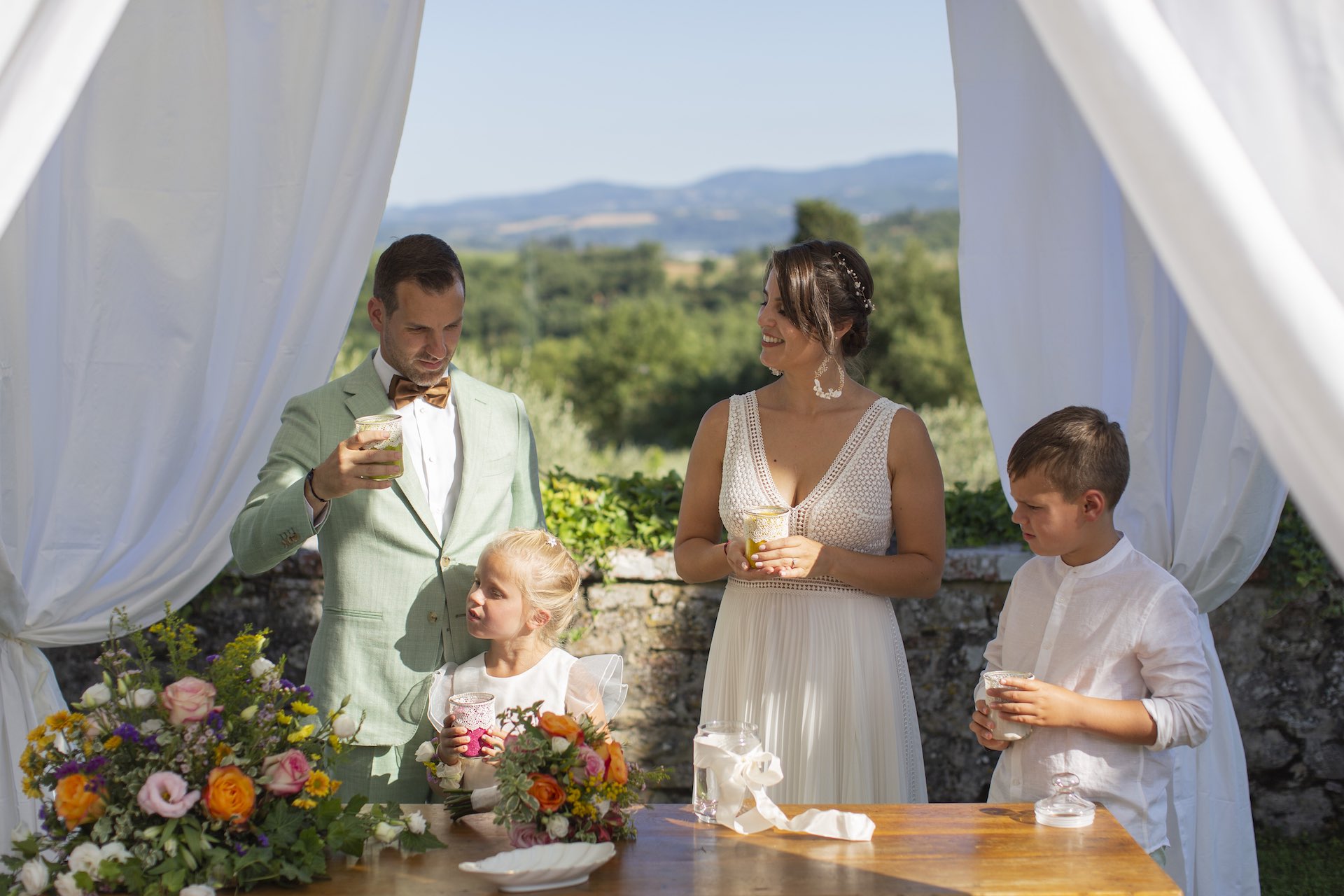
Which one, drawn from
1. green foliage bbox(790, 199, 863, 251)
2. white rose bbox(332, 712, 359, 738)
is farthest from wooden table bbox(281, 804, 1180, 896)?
green foliage bbox(790, 199, 863, 251)

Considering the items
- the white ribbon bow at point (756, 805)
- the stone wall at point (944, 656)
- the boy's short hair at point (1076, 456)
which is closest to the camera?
the white ribbon bow at point (756, 805)

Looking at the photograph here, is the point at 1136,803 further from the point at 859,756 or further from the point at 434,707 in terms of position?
the point at 434,707

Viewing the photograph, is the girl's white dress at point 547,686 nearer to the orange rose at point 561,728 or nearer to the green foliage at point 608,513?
the orange rose at point 561,728

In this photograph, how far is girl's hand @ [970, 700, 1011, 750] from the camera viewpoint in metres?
2.38

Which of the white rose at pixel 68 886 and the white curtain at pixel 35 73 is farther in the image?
the white rose at pixel 68 886

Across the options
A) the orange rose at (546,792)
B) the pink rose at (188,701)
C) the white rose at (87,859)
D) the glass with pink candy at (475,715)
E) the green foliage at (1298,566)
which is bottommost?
the white rose at (87,859)

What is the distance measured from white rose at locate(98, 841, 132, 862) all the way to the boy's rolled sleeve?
6.37ft

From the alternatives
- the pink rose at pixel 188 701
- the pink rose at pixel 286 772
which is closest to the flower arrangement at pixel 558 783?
the pink rose at pixel 286 772

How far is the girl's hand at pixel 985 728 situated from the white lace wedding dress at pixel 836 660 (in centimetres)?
55

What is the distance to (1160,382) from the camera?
3.33 m

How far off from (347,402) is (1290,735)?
132 inches

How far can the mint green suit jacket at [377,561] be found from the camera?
107 inches

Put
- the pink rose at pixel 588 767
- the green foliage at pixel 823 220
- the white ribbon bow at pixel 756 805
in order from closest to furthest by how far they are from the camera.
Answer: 1. the pink rose at pixel 588 767
2. the white ribbon bow at pixel 756 805
3. the green foliage at pixel 823 220

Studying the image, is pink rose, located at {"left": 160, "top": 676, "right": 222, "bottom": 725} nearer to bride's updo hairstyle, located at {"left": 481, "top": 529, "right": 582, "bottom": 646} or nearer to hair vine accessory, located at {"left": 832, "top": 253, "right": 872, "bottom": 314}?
bride's updo hairstyle, located at {"left": 481, "top": 529, "right": 582, "bottom": 646}
